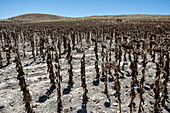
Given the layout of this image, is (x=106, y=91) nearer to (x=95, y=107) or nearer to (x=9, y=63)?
(x=95, y=107)

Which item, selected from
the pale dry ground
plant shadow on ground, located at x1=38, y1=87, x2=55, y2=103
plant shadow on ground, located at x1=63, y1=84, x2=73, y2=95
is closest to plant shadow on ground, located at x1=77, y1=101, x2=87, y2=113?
the pale dry ground

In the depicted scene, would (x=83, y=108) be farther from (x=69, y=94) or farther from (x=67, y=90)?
(x=67, y=90)

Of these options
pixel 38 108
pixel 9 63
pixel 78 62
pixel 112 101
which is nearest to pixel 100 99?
pixel 112 101

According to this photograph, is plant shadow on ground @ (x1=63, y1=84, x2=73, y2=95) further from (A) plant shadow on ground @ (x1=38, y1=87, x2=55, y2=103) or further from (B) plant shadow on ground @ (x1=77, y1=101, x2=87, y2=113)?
(B) plant shadow on ground @ (x1=77, y1=101, x2=87, y2=113)

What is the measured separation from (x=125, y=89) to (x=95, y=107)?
1.87 m

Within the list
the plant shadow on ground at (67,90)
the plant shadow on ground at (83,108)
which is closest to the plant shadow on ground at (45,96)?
the plant shadow on ground at (67,90)

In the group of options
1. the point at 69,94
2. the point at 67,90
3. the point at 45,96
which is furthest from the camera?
the point at 67,90

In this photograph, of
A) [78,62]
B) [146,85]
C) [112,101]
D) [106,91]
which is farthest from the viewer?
[78,62]

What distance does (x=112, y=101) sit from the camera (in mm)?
5332

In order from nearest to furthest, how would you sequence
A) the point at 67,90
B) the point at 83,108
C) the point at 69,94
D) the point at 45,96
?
the point at 83,108
the point at 45,96
the point at 69,94
the point at 67,90

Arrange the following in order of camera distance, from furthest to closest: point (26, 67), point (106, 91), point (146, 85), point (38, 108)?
point (26, 67) → point (146, 85) → point (106, 91) → point (38, 108)

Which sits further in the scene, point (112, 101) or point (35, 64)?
point (35, 64)

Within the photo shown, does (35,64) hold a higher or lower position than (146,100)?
higher

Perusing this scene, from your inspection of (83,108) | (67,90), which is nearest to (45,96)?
(67,90)
